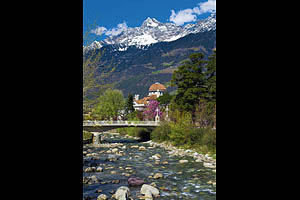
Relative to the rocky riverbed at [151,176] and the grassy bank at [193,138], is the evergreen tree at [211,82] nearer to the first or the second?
the grassy bank at [193,138]

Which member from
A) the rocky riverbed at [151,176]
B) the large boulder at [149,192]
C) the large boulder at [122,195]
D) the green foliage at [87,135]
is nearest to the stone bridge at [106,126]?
the green foliage at [87,135]

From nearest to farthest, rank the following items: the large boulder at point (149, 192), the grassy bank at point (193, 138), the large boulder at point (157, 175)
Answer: the large boulder at point (149, 192) → the large boulder at point (157, 175) → the grassy bank at point (193, 138)

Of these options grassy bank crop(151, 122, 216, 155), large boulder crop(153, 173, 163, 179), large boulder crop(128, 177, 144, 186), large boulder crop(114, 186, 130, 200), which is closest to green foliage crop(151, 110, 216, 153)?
grassy bank crop(151, 122, 216, 155)

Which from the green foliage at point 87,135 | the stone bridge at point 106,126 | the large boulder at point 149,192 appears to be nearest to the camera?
the large boulder at point 149,192

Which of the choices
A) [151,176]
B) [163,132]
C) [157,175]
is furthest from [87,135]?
[157,175]

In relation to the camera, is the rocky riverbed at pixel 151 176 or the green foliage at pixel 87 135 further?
the green foliage at pixel 87 135

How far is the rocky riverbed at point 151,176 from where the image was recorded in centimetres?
712

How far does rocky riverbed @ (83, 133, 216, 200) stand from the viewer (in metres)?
7.12
